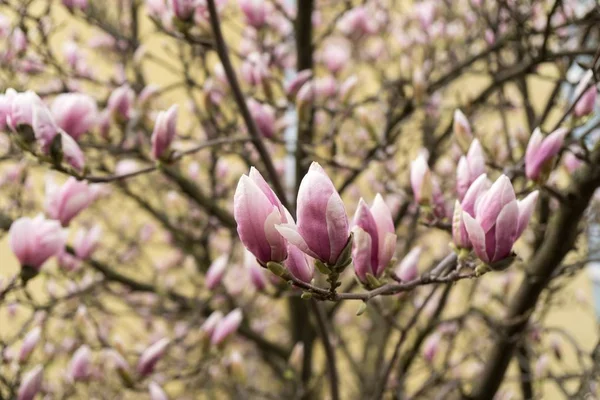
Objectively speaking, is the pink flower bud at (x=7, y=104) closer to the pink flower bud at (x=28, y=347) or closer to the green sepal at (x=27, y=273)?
the green sepal at (x=27, y=273)

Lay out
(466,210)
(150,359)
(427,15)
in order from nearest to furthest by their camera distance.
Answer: (466,210) → (150,359) → (427,15)

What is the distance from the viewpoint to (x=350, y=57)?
290 centimetres

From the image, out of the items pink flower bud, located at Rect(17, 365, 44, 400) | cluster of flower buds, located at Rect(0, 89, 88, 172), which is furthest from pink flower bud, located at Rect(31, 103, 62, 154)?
pink flower bud, located at Rect(17, 365, 44, 400)

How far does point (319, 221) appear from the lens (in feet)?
1.52

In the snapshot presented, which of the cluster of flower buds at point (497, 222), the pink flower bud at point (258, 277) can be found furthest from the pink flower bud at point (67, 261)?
the cluster of flower buds at point (497, 222)

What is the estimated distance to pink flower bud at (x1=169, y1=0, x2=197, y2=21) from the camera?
0.90 meters

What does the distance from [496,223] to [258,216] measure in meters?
0.23

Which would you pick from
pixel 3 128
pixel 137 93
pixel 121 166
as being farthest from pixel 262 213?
pixel 121 166

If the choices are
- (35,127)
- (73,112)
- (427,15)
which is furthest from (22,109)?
(427,15)

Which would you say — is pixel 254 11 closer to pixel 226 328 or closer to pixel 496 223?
pixel 226 328

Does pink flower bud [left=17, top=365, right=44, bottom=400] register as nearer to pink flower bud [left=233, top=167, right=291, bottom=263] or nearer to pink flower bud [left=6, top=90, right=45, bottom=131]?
pink flower bud [left=6, top=90, right=45, bottom=131]

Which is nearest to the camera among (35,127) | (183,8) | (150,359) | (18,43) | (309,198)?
(309,198)

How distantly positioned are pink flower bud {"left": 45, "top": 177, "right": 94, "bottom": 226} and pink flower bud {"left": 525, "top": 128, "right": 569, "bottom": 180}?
673 millimetres

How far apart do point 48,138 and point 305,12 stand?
1.02 m
